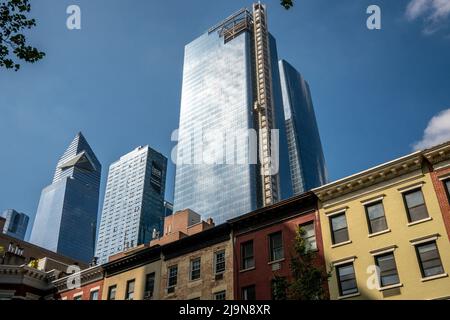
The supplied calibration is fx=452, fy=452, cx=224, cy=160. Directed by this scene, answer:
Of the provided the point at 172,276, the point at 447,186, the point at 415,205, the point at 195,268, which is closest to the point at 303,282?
the point at 415,205

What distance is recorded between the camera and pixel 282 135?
185750 millimetres

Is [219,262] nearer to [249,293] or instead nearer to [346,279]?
[249,293]

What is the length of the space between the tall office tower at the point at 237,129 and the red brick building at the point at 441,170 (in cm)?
12178

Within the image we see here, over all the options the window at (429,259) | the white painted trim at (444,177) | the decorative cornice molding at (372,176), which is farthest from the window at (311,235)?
the white painted trim at (444,177)

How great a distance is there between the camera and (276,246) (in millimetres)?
32812

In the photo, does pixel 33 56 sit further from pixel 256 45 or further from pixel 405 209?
pixel 256 45

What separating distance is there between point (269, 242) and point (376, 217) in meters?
8.02

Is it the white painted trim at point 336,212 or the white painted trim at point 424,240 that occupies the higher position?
the white painted trim at point 336,212

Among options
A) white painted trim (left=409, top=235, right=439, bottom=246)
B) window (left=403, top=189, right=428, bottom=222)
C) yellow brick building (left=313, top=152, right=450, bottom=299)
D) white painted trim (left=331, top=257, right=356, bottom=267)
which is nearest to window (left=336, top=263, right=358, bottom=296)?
yellow brick building (left=313, top=152, right=450, bottom=299)

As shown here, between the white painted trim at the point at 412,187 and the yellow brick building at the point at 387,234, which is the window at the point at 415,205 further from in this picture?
the white painted trim at the point at 412,187

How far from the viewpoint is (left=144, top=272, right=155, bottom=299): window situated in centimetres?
3778

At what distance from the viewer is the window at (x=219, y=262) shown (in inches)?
1369

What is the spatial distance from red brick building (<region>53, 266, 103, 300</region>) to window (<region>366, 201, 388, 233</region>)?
82.9 ft
